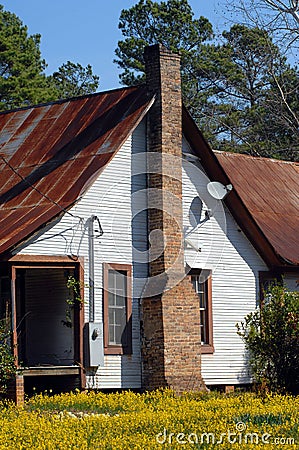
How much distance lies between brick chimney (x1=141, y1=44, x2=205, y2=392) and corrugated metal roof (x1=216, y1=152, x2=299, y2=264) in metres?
2.97

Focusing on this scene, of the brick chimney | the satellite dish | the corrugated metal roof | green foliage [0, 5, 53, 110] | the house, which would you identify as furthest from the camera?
green foliage [0, 5, 53, 110]

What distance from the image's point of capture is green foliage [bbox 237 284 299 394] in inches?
935

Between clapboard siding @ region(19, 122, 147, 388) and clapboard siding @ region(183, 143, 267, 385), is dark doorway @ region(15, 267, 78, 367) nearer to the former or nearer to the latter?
clapboard siding @ region(19, 122, 147, 388)

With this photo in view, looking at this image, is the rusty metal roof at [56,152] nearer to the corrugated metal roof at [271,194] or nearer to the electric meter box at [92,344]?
the electric meter box at [92,344]

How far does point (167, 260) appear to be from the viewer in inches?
990

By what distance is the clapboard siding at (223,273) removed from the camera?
26547mm

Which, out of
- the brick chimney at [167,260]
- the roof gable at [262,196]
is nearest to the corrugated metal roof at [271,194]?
the roof gable at [262,196]

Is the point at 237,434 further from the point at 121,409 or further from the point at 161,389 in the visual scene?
the point at 161,389

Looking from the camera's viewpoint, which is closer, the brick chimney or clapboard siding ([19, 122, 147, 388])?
clapboard siding ([19, 122, 147, 388])

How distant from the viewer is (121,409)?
67.6 ft

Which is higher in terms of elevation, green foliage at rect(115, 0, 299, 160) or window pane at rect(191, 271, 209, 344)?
green foliage at rect(115, 0, 299, 160)

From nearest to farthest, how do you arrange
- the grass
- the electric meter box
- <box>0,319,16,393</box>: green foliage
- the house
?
1. the grass
2. <box>0,319,16,393</box>: green foliage
3. the electric meter box
4. the house

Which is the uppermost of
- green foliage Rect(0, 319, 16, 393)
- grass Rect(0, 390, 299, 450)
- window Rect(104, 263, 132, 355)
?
window Rect(104, 263, 132, 355)

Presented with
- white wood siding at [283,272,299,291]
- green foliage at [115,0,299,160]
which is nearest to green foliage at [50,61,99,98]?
green foliage at [115,0,299,160]
